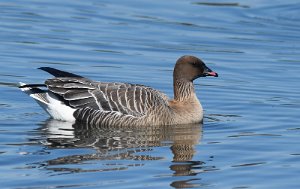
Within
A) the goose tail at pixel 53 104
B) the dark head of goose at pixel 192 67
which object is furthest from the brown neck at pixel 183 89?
the goose tail at pixel 53 104

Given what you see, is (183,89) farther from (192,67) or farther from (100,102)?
(100,102)

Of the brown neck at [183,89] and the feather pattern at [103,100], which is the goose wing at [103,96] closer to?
the feather pattern at [103,100]

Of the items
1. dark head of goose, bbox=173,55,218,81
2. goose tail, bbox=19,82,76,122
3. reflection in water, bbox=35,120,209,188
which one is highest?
dark head of goose, bbox=173,55,218,81

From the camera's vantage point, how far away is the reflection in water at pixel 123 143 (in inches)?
547

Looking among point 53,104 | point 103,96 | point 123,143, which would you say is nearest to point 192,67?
point 103,96

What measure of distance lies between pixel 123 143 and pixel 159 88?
4.85m

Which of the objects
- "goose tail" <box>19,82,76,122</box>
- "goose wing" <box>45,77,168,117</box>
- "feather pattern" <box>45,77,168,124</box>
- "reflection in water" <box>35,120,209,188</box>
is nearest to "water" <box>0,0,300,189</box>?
"reflection in water" <box>35,120,209,188</box>

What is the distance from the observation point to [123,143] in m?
15.7

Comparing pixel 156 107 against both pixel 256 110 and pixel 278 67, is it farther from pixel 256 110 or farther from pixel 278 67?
pixel 278 67

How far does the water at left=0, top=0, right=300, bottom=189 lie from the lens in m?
13.5

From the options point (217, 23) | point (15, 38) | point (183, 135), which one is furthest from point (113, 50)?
point (183, 135)

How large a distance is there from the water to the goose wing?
1.66 feet

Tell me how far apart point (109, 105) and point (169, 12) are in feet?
39.0

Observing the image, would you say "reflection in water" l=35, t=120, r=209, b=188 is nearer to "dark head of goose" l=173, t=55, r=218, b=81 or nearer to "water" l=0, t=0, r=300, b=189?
"water" l=0, t=0, r=300, b=189
